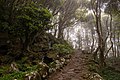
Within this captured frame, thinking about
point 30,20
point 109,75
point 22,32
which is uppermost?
point 30,20

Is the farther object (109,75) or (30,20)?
(109,75)

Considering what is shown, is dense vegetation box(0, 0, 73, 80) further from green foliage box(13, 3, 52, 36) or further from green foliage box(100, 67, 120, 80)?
green foliage box(100, 67, 120, 80)

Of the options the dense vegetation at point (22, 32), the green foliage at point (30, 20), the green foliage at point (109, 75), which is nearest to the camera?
the green foliage at point (109, 75)

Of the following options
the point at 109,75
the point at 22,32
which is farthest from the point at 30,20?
the point at 109,75

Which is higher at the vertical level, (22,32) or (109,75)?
(22,32)

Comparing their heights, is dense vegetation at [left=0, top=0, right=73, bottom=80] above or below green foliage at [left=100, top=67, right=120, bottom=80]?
above

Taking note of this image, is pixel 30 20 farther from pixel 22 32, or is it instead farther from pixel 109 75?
pixel 109 75

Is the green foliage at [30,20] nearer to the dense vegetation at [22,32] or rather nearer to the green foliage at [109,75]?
the dense vegetation at [22,32]

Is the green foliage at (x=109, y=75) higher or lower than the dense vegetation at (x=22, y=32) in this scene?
lower

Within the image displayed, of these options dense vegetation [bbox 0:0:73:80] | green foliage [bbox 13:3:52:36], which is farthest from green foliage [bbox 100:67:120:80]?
green foliage [bbox 13:3:52:36]

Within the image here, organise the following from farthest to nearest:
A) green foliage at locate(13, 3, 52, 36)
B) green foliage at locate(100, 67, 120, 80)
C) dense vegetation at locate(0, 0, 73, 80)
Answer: green foliage at locate(13, 3, 52, 36)
dense vegetation at locate(0, 0, 73, 80)
green foliage at locate(100, 67, 120, 80)

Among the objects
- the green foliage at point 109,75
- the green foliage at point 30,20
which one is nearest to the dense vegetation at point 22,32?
the green foliage at point 30,20

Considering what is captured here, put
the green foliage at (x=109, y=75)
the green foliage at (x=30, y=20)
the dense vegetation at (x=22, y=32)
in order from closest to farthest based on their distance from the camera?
the green foliage at (x=109, y=75) → the dense vegetation at (x=22, y=32) → the green foliage at (x=30, y=20)

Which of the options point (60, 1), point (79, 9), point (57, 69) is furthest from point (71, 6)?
point (57, 69)
